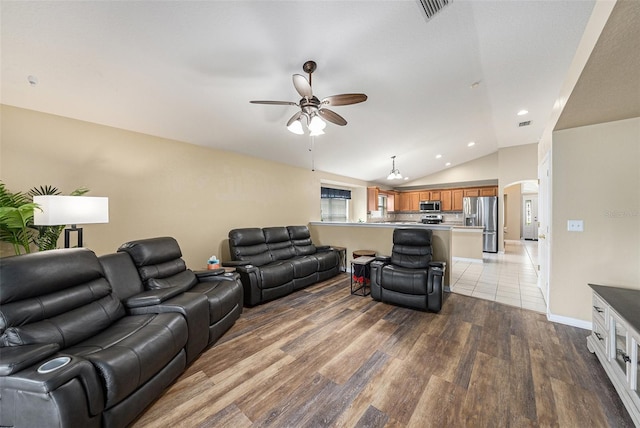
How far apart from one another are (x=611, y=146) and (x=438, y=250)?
2226mm

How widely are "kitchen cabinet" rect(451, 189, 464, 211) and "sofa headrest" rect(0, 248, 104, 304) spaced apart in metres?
9.01

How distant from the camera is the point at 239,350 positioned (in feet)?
7.39

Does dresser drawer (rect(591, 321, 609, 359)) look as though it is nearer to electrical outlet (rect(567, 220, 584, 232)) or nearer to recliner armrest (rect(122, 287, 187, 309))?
electrical outlet (rect(567, 220, 584, 232))

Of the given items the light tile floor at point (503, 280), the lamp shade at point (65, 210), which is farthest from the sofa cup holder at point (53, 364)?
the light tile floor at point (503, 280)

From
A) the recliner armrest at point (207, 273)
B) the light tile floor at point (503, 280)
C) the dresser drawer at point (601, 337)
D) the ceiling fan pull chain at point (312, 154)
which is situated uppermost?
the ceiling fan pull chain at point (312, 154)

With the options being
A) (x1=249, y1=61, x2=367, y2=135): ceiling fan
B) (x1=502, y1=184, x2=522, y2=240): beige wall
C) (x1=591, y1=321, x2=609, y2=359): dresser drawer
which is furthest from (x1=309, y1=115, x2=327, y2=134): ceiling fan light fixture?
(x1=502, y1=184, x2=522, y2=240): beige wall

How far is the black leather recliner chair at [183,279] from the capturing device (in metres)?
2.38

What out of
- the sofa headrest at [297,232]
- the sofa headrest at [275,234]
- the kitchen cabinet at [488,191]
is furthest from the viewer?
the kitchen cabinet at [488,191]

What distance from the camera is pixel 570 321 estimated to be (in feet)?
8.79

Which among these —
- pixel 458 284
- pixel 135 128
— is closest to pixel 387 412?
pixel 458 284

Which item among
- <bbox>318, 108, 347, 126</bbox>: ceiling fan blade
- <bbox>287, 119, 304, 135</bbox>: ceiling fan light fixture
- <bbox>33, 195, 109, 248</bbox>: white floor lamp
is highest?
<bbox>318, 108, 347, 126</bbox>: ceiling fan blade

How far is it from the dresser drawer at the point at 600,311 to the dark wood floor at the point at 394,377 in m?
0.38

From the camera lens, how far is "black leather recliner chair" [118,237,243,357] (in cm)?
238

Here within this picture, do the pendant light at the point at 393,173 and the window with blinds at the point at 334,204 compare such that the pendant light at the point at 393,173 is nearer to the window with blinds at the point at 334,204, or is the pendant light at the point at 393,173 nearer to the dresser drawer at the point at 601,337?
the window with blinds at the point at 334,204
